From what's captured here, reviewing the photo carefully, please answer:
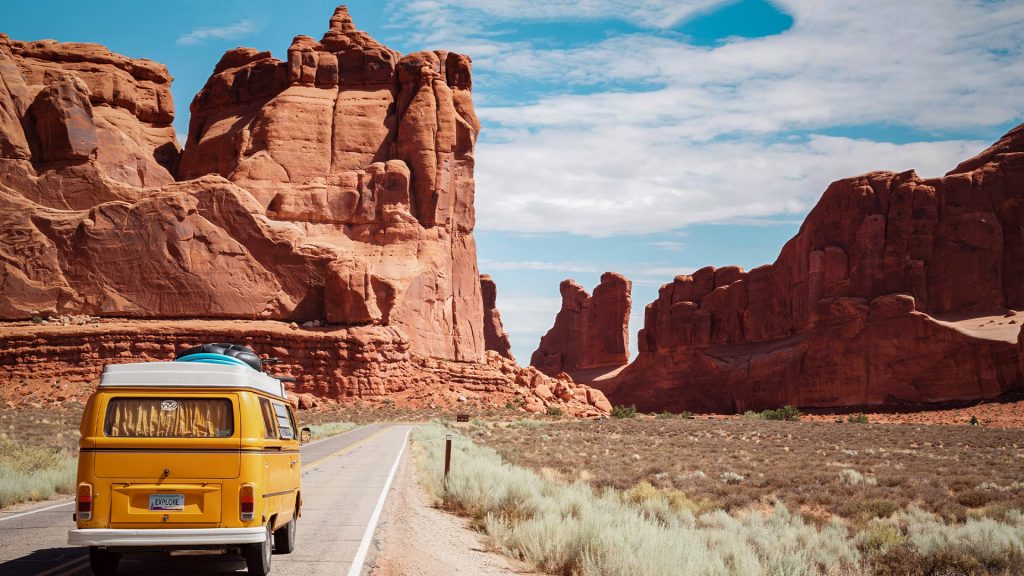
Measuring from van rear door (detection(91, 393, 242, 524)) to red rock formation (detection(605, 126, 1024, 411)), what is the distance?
69.9m

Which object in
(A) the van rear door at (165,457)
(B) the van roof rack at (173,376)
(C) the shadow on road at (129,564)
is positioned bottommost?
(C) the shadow on road at (129,564)

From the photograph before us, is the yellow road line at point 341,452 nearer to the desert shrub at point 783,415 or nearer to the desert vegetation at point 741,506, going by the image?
the desert vegetation at point 741,506

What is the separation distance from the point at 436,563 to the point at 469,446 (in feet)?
57.6

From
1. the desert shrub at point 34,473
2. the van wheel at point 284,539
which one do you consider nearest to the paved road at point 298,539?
the van wheel at point 284,539

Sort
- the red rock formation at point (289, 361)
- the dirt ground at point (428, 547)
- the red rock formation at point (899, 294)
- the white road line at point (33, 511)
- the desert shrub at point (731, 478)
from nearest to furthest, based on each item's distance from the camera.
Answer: the dirt ground at point (428, 547), the white road line at point (33, 511), the desert shrub at point (731, 478), the red rock formation at point (289, 361), the red rock formation at point (899, 294)

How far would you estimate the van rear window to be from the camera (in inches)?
338

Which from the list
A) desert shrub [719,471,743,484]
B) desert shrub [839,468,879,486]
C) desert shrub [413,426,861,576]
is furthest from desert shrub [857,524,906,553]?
desert shrub [719,471,743,484]

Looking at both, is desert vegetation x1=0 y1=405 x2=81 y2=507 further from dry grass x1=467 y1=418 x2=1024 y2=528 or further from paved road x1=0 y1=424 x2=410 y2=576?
dry grass x1=467 y1=418 x2=1024 y2=528

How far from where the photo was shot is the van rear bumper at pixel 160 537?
8133 mm

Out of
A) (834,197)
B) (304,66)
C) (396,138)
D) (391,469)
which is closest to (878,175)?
(834,197)

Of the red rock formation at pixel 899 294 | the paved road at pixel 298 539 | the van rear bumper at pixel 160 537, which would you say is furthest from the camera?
the red rock formation at pixel 899 294

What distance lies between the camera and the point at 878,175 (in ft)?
265

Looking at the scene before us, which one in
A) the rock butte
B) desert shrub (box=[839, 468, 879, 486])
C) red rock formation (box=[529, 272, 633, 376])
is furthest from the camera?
red rock formation (box=[529, 272, 633, 376])

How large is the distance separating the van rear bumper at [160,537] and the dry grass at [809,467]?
10.9 metres
